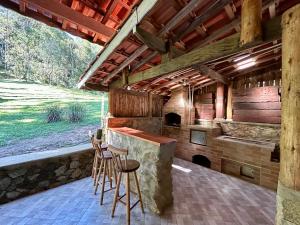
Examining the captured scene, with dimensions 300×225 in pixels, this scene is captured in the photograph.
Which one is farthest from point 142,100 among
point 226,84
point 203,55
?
point 203,55

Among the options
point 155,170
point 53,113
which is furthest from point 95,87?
point 155,170

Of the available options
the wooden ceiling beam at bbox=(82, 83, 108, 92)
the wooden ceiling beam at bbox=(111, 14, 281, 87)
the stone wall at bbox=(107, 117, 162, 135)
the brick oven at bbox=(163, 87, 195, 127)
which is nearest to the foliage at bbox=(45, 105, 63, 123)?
the wooden ceiling beam at bbox=(82, 83, 108, 92)

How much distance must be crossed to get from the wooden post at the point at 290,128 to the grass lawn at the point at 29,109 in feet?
15.6

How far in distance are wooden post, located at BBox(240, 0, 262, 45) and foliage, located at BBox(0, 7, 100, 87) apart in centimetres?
714

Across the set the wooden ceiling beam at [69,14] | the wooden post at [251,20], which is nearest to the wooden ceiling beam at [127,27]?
the wooden ceiling beam at [69,14]

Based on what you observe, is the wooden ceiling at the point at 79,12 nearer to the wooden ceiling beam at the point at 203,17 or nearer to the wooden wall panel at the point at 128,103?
the wooden ceiling beam at the point at 203,17

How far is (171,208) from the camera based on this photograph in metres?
2.59

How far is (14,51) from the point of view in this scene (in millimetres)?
5852

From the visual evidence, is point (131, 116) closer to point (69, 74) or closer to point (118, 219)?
point (118, 219)

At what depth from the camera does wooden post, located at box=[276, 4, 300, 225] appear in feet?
3.84

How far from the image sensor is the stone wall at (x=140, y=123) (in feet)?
14.3

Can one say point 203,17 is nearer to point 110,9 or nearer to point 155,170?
point 110,9

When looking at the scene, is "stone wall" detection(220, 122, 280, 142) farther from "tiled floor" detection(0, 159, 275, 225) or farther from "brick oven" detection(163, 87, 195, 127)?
"tiled floor" detection(0, 159, 275, 225)

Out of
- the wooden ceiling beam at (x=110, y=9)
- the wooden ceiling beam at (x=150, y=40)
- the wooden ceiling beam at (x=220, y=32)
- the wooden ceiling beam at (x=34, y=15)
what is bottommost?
the wooden ceiling beam at (x=150, y=40)
